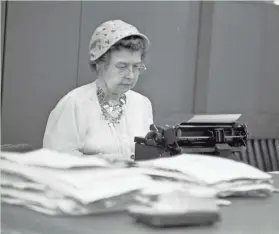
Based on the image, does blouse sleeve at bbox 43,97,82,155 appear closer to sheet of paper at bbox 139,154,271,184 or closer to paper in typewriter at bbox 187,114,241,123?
paper in typewriter at bbox 187,114,241,123

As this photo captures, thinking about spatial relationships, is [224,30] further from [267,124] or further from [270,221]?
[270,221]

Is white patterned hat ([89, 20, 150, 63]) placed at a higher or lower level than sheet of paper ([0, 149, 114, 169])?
higher

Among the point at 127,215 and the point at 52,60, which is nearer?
the point at 127,215

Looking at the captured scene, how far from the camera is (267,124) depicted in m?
4.68

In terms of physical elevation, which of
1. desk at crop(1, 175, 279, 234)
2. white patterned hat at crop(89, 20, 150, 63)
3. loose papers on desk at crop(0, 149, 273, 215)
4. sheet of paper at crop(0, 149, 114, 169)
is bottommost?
desk at crop(1, 175, 279, 234)

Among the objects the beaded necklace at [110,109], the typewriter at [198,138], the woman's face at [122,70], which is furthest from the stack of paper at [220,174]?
the woman's face at [122,70]

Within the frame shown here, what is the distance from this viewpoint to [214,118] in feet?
5.77

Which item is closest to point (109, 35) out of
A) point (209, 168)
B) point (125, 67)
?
point (125, 67)

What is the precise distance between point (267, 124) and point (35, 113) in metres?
2.20

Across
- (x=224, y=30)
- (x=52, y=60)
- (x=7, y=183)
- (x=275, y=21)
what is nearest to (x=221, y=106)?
(x=224, y=30)

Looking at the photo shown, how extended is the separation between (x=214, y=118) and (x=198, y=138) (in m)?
0.09

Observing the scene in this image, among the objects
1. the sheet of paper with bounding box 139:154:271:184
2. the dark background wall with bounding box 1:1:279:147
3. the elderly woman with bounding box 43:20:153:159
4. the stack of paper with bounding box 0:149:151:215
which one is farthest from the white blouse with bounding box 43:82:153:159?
the stack of paper with bounding box 0:149:151:215

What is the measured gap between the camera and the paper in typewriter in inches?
69.2

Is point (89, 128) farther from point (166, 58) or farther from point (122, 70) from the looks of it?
point (166, 58)
